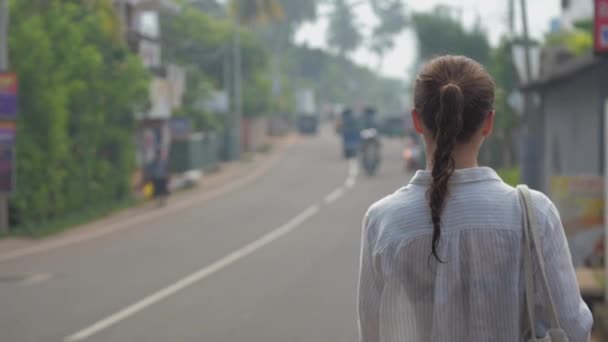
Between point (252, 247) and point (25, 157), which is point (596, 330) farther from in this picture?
point (25, 157)

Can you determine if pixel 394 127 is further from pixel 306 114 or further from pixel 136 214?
pixel 136 214

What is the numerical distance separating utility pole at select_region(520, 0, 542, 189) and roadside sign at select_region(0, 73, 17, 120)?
11331 mm

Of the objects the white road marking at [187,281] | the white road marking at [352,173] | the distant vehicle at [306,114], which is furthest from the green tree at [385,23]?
the white road marking at [187,281]

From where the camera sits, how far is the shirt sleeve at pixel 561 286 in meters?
2.91

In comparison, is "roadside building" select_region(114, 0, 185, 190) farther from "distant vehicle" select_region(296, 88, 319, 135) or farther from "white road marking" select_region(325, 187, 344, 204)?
"distant vehicle" select_region(296, 88, 319, 135)

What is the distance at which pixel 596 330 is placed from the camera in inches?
425

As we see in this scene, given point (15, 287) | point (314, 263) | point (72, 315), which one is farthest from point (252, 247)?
point (72, 315)

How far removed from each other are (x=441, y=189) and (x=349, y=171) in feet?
153

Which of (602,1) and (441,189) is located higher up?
(602,1)

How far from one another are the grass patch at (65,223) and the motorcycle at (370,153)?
15012mm

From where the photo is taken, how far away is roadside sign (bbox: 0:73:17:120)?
21.0m

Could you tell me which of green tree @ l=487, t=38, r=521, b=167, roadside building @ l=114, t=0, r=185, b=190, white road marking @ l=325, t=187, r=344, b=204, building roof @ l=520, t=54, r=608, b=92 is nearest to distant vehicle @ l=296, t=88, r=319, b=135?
roadside building @ l=114, t=0, r=185, b=190

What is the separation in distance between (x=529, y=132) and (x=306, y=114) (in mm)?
64309

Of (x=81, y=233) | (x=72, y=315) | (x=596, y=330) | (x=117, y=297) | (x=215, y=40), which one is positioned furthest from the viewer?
(x=215, y=40)
